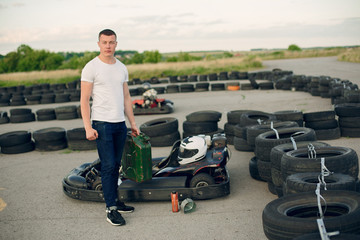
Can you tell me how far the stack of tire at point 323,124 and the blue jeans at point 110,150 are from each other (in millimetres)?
4870

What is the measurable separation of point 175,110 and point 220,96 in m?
4.56

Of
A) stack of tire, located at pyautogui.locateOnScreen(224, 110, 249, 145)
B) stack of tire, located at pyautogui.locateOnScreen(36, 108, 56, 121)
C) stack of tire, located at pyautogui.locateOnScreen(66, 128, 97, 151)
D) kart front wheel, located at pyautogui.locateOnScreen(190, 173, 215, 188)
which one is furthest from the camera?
stack of tire, located at pyautogui.locateOnScreen(36, 108, 56, 121)

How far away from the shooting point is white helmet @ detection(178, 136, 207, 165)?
548cm

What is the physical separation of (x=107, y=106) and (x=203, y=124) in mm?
4260

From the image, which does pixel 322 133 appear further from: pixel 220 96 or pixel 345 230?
pixel 220 96

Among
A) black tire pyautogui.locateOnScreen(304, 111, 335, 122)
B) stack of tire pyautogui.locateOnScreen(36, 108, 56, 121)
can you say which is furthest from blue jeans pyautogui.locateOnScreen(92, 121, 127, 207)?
stack of tire pyautogui.locateOnScreen(36, 108, 56, 121)

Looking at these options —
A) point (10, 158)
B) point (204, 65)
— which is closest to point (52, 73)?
point (204, 65)

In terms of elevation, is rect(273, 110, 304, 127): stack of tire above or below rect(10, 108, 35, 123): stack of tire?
above

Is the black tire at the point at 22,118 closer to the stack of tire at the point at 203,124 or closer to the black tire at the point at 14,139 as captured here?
the black tire at the point at 14,139

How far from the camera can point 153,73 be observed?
3412cm

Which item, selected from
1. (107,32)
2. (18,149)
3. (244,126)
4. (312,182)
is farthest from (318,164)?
(18,149)

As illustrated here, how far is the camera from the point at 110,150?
4543 mm

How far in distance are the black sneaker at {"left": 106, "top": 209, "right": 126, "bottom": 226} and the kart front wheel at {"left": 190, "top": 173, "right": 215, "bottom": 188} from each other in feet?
3.73

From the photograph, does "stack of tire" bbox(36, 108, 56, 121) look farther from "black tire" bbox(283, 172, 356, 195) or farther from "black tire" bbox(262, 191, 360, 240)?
"black tire" bbox(262, 191, 360, 240)
